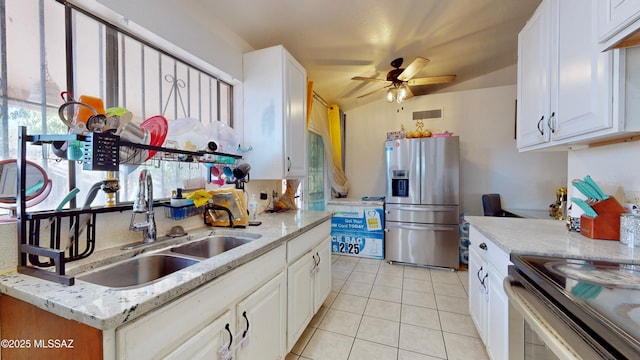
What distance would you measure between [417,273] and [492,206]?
1.41m

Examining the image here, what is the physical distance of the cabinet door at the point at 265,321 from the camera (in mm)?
1134

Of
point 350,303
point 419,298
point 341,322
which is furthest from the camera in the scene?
point 419,298

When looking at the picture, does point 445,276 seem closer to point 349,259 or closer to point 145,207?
point 349,259

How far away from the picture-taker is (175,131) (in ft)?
4.76

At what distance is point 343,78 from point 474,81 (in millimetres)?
2202

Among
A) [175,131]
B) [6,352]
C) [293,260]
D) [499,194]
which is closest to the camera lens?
[6,352]

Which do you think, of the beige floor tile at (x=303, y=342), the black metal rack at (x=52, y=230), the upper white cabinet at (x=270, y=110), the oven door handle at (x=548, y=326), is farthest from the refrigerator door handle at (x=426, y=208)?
the black metal rack at (x=52, y=230)

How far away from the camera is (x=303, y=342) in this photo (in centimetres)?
180

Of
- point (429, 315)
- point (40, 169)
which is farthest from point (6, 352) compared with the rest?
point (429, 315)

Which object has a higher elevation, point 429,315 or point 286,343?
point 286,343

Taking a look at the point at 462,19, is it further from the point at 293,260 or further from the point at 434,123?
the point at 293,260

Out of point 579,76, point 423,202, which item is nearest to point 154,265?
point 579,76

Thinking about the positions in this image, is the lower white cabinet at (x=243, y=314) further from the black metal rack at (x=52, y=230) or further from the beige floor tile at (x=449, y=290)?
the beige floor tile at (x=449, y=290)

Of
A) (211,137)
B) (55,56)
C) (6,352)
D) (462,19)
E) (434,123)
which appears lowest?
(6,352)
